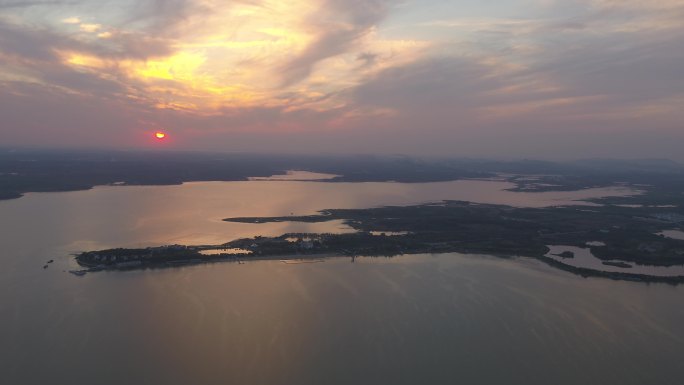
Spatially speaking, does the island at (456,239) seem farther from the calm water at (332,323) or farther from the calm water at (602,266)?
the calm water at (332,323)

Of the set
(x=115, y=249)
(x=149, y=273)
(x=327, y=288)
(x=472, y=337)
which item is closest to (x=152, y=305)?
(x=149, y=273)

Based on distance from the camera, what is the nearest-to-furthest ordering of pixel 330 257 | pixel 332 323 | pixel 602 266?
1. pixel 332 323
2. pixel 602 266
3. pixel 330 257

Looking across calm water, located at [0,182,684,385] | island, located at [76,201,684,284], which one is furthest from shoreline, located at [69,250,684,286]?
calm water, located at [0,182,684,385]

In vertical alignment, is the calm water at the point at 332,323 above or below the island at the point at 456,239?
below

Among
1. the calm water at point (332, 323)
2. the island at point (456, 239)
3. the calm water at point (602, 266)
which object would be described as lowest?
the calm water at point (332, 323)

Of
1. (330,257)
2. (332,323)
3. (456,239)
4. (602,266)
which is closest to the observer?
(332,323)

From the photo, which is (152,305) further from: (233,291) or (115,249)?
(115,249)

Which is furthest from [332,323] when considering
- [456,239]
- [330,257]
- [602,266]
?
[602,266]

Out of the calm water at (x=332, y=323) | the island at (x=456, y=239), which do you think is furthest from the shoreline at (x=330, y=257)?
the calm water at (x=332, y=323)

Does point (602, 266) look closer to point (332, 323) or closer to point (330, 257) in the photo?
point (330, 257)

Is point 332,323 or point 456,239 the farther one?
point 456,239
